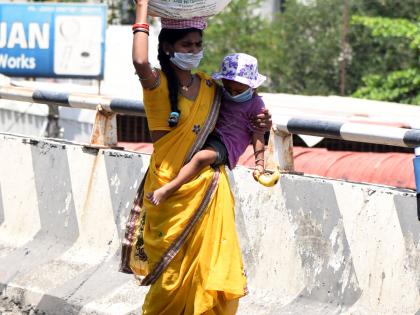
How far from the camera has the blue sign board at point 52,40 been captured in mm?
21219

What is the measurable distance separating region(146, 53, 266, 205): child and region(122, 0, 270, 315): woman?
0.05 m

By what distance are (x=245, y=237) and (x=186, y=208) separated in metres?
1.30

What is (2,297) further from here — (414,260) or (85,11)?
(85,11)

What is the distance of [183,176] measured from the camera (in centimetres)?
510

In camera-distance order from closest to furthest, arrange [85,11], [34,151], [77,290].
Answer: [77,290] → [34,151] → [85,11]

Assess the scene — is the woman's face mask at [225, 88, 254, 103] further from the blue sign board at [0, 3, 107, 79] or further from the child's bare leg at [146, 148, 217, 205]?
the blue sign board at [0, 3, 107, 79]

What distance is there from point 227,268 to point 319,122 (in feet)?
3.95

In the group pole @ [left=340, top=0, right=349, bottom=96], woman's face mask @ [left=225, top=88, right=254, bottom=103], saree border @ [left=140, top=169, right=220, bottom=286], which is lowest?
pole @ [left=340, top=0, right=349, bottom=96]

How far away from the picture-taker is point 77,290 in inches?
273

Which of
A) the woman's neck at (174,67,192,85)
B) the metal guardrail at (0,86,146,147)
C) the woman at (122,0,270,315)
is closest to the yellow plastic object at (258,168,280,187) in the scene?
the woman at (122,0,270,315)

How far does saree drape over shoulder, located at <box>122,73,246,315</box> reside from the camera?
16.8 ft

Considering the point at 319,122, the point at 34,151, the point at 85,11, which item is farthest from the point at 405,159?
the point at 85,11

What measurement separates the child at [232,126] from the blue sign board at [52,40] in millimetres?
15544

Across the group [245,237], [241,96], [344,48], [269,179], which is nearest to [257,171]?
[269,179]
